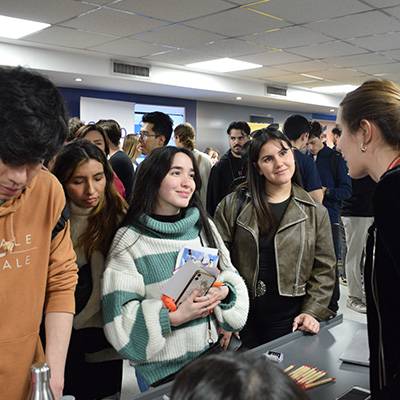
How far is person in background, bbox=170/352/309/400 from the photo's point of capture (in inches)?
17.7

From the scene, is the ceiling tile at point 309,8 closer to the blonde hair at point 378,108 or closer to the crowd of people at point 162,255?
the crowd of people at point 162,255

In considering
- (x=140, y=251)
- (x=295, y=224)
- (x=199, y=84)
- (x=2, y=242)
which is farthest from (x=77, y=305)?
(x=199, y=84)

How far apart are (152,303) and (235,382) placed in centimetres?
117

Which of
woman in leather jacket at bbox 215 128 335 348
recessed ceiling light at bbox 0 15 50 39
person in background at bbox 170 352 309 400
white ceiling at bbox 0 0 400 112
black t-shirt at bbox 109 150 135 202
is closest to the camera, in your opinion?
person in background at bbox 170 352 309 400

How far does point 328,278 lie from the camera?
213 cm

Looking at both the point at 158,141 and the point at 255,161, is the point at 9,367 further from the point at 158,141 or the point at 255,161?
the point at 158,141

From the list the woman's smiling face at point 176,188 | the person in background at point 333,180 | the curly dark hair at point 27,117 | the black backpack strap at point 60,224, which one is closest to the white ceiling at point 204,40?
the person in background at point 333,180

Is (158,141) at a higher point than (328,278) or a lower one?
higher

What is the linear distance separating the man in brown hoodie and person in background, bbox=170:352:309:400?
66 centimetres

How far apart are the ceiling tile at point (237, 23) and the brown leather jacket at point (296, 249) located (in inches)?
129

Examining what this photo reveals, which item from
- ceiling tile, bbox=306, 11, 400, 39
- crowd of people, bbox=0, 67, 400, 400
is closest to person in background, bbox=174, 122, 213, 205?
crowd of people, bbox=0, 67, 400, 400

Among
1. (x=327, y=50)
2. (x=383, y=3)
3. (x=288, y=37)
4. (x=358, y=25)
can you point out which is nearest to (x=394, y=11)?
(x=383, y=3)

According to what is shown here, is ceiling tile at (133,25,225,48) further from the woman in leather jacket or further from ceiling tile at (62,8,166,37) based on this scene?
the woman in leather jacket

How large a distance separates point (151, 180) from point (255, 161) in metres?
0.70
